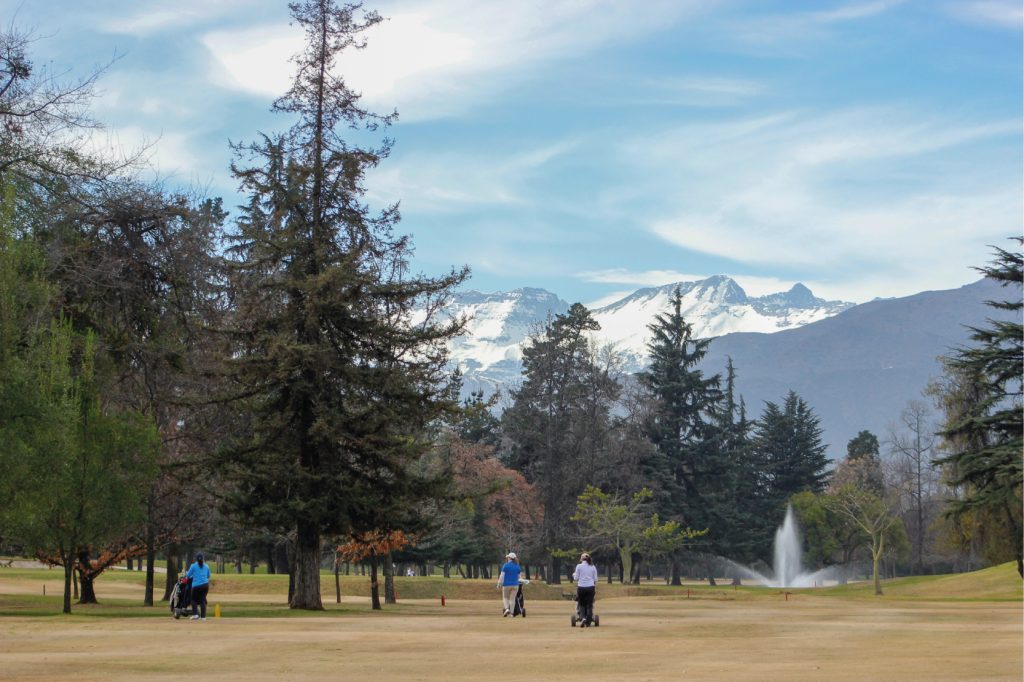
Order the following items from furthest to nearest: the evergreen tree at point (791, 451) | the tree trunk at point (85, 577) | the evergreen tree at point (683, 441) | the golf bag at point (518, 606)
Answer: the evergreen tree at point (791, 451) → the evergreen tree at point (683, 441) → the tree trunk at point (85, 577) → the golf bag at point (518, 606)

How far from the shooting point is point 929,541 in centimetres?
13200

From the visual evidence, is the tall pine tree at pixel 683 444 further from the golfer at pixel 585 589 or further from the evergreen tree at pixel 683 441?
the golfer at pixel 585 589

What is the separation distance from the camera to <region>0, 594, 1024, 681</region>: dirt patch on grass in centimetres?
1661

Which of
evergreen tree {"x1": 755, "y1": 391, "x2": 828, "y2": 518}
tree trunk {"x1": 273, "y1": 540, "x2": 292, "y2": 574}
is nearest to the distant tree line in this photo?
tree trunk {"x1": 273, "y1": 540, "x2": 292, "y2": 574}

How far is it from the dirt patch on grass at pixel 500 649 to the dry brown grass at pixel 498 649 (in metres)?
0.03

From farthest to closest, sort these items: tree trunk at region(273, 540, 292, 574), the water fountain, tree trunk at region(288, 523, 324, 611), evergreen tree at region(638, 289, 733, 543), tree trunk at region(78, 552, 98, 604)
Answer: the water fountain, evergreen tree at region(638, 289, 733, 543), tree trunk at region(273, 540, 292, 574), tree trunk at region(78, 552, 98, 604), tree trunk at region(288, 523, 324, 611)

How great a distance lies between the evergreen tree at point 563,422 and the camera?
83750 millimetres

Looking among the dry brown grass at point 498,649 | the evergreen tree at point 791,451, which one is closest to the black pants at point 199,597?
the dry brown grass at point 498,649

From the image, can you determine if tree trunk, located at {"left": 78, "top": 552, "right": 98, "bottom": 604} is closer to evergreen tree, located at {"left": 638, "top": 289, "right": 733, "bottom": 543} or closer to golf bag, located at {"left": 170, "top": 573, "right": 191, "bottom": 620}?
golf bag, located at {"left": 170, "top": 573, "right": 191, "bottom": 620}

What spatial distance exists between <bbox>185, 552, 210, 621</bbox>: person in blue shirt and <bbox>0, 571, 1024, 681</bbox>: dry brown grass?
644mm

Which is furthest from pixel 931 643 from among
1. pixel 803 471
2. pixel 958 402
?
pixel 803 471

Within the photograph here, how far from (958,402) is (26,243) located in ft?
166

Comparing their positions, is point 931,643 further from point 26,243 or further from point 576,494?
point 576,494

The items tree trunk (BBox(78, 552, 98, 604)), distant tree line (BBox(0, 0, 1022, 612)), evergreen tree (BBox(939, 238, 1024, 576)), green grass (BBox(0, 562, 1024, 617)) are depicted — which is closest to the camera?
distant tree line (BBox(0, 0, 1022, 612))
